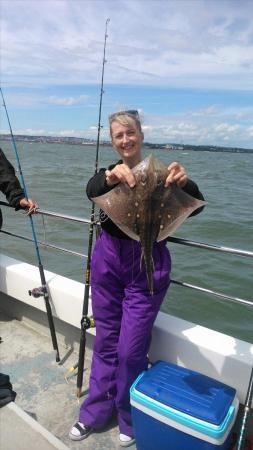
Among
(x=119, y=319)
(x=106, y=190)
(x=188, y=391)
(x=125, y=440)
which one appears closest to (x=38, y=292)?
(x=119, y=319)

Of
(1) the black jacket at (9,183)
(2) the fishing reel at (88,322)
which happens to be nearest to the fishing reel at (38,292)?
(2) the fishing reel at (88,322)

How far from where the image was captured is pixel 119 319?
9.95 ft

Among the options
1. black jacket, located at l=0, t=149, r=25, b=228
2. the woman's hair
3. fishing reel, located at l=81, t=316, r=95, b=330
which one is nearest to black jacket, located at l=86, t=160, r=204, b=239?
the woman's hair

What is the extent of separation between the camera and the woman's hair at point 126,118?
2.77 meters

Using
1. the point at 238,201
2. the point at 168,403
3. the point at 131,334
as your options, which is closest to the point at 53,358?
the point at 131,334

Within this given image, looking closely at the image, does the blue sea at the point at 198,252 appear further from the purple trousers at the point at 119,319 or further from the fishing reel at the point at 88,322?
the fishing reel at the point at 88,322

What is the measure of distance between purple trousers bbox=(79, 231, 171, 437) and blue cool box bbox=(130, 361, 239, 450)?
0.77 feet

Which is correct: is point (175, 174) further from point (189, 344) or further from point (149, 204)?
point (189, 344)

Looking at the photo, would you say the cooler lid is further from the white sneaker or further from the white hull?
the white sneaker

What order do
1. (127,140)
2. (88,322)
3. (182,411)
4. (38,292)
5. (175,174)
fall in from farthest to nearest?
(38,292)
(88,322)
(127,140)
(182,411)
(175,174)

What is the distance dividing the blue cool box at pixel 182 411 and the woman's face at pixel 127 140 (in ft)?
4.89

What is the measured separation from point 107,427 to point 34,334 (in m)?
1.59

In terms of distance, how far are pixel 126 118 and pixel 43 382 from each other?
96.4 inches

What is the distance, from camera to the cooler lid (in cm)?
247
